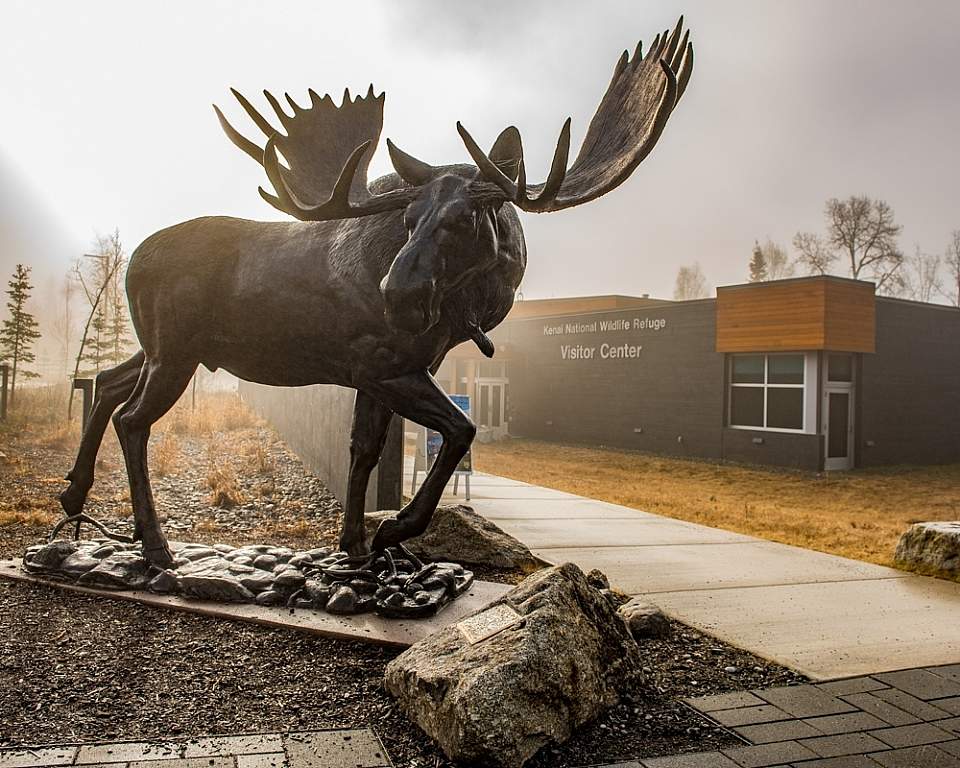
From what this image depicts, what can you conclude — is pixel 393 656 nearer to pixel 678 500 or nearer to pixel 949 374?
pixel 678 500

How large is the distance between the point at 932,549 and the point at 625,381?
18.4m

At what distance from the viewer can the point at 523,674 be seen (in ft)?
9.37

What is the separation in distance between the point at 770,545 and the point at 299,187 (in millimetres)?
5356

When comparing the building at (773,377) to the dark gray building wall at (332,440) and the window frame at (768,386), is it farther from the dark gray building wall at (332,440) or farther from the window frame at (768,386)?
the dark gray building wall at (332,440)

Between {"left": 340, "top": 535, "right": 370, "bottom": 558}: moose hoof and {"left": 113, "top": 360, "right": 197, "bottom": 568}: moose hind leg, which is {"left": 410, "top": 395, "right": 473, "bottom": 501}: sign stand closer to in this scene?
{"left": 340, "top": 535, "right": 370, "bottom": 558}: moose hoof

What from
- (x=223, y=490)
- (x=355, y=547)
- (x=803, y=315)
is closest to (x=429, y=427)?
(x=355, y=547)

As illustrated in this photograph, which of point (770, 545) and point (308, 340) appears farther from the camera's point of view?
point (770, 545)

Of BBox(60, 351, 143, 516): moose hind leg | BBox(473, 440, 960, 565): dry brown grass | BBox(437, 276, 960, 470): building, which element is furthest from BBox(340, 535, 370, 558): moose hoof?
BBox(437, 276, 960, 470): building

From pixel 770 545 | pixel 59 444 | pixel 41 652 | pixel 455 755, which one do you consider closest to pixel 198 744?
pixel 455 755

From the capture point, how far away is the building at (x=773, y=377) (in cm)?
1897

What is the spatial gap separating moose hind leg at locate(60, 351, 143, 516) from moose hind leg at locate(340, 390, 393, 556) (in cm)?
151

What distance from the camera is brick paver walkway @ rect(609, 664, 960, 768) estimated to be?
2793 millimetres

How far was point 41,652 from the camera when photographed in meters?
3.56

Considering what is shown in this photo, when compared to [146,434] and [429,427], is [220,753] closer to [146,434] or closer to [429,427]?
[429,427]
